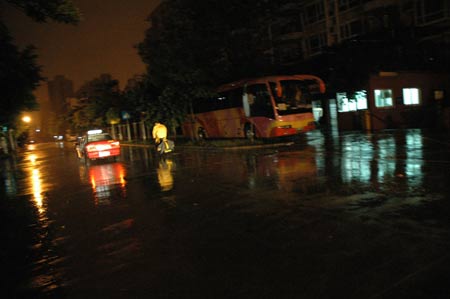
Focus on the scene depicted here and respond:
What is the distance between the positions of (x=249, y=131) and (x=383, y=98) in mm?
9035

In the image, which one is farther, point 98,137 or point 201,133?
point 201,133

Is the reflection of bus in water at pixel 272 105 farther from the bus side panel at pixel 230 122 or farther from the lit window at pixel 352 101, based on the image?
the lit window at pixel 352 101

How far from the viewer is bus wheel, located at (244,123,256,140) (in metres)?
23.2

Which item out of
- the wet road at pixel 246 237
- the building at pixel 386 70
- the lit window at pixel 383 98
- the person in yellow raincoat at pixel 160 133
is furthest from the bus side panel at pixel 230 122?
the wet road at pixel 246 237

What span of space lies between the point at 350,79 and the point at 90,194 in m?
19.3

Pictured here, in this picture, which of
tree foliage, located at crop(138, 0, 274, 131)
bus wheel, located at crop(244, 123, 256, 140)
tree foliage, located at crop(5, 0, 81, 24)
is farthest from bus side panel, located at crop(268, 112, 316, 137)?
tree foliage, located at crop(5, 0, 81, 24)

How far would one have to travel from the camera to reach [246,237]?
6059 millimetres

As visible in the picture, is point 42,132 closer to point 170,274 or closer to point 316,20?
point 316,20

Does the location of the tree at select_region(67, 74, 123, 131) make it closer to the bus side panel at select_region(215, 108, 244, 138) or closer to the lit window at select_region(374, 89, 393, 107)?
the bus side panel at select_region(215, 108, 244, 138)

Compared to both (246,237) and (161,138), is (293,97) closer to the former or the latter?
(161,138)

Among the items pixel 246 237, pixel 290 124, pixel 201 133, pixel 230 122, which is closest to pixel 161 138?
pixel 230 122

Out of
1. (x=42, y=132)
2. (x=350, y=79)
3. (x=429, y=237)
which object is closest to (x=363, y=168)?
(x=429, y=237)

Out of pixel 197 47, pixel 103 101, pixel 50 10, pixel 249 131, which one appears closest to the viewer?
pixel 50 10

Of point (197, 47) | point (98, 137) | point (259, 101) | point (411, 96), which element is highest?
point (197, 47)
